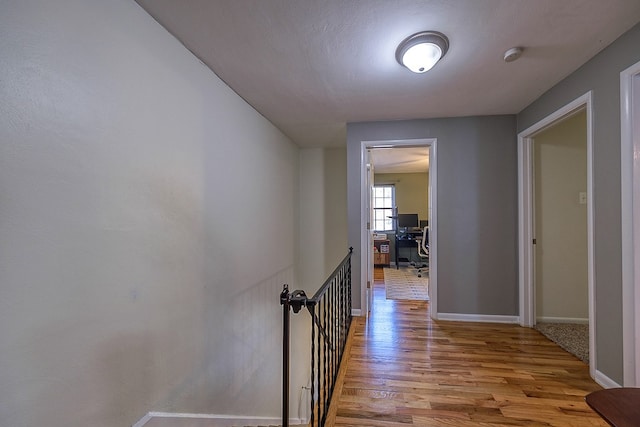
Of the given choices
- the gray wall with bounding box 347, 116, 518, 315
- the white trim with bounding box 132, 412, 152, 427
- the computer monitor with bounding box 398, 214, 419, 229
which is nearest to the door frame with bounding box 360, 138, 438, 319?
the gray wall with bounding box 347, 116, 518, 315

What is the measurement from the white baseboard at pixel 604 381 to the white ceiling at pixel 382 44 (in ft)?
7.01

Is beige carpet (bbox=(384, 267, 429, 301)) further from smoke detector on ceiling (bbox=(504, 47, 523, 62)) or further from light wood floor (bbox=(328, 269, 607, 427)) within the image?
smoke detector on ceiling (bbox=(504, 47, 523, 62))

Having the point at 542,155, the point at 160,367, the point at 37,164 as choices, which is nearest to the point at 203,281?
the point at 160,367

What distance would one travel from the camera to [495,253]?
2.98 metres

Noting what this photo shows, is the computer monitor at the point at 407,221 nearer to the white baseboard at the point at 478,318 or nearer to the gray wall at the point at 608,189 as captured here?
the white baseboard at the point at 478,318

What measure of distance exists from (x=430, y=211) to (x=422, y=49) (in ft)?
6.05

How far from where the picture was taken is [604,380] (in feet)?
5.98

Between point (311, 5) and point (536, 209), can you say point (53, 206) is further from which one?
point (536, 209)

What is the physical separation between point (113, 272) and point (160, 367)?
0.64 metres

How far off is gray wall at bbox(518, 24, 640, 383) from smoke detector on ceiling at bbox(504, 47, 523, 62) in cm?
53

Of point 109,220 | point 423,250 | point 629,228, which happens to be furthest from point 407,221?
point 109,220

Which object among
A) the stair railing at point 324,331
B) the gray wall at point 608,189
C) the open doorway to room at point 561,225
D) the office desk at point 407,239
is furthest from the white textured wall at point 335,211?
the gray wall at point 608,189

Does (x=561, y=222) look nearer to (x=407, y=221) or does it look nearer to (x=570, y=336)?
(x=570, y=336)

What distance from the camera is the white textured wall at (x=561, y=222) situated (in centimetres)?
288
